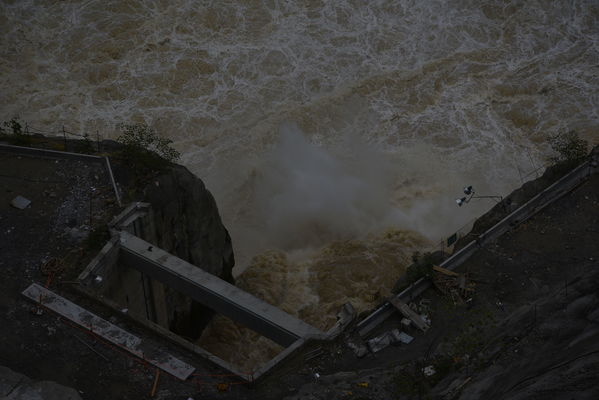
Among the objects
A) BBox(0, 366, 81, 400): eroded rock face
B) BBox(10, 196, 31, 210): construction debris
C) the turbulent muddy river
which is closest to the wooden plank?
the turbulent muddy river

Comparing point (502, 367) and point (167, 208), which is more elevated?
point (167, 208)

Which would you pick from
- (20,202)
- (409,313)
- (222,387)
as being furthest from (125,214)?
(409,313)

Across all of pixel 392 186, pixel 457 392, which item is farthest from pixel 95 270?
pixel 392 186

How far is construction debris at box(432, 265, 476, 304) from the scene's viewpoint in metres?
22.5

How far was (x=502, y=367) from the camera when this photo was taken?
62.7ft

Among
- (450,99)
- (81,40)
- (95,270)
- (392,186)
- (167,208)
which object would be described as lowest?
(95,270)

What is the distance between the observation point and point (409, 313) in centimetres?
2173

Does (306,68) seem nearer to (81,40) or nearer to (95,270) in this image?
(81,40)

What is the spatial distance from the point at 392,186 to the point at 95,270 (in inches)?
682

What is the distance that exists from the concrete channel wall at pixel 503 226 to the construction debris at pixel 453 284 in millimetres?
340

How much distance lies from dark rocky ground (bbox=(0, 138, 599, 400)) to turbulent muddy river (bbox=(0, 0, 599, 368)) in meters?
7.27

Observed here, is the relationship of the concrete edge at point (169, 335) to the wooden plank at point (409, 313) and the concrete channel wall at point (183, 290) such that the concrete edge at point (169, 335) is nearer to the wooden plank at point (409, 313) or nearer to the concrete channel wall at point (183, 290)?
the concrete channel wall at point (183, 290)

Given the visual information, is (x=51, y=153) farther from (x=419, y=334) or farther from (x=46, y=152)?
(x=419, y=334)

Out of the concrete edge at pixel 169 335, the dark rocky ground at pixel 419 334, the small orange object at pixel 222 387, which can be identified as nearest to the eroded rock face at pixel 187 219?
the dark rocky ground at pixel 419 334
